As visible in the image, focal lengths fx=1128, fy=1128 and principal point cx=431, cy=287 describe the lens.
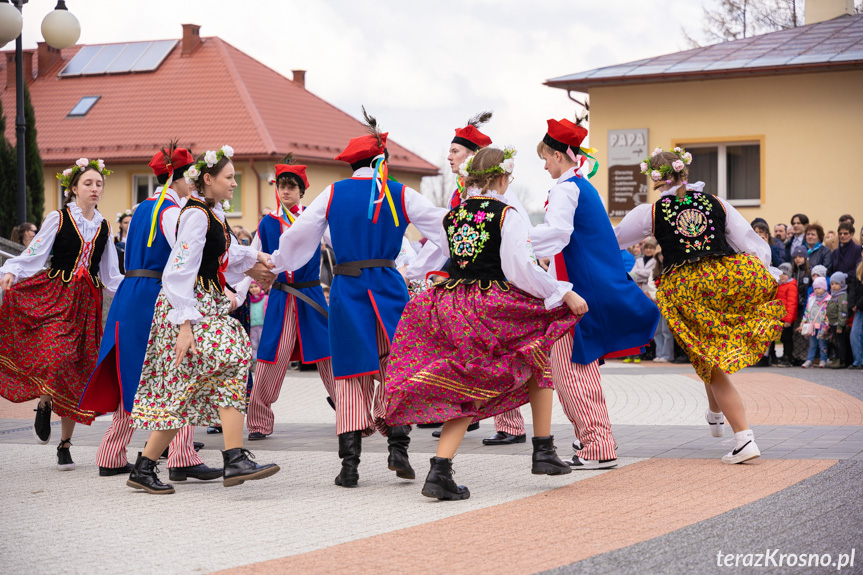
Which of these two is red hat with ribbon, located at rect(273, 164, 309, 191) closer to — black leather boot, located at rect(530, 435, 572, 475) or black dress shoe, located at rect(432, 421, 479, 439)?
black dress shoe, located at rect(432, 421, 479, 439)

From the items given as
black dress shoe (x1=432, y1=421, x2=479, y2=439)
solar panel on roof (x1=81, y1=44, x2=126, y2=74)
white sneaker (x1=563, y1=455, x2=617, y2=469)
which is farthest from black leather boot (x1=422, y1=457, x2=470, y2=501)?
solar panel on roof (x1=81, y1=44, x2=126, y2=74)

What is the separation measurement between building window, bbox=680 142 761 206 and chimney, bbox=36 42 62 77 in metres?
24.9

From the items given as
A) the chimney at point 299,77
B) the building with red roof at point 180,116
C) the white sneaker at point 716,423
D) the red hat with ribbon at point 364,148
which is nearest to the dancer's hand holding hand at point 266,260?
the red hat with ribbon at point 364,148

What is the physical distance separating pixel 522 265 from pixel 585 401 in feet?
4.07

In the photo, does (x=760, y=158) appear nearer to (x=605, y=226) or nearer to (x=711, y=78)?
(x=711, y=78)

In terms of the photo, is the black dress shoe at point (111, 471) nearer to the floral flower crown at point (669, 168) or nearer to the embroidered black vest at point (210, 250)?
the embroidered black vest at point (210, 250)

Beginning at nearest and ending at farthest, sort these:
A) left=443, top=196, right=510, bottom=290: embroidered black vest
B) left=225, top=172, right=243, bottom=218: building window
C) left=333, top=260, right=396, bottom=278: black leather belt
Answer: left=443, top=196, right=510, bottom=290: embroidered black vest, left=333, top=260, right=396, bottom=278: black leather belt, left=225, top=172, right=243, bottom=218: building window

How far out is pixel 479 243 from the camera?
6156 millimetres

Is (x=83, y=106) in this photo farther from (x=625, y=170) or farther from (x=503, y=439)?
(x=503, y=439)

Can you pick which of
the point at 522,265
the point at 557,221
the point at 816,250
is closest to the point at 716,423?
the point at 557,221

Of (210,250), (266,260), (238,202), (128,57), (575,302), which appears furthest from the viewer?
(128,57)

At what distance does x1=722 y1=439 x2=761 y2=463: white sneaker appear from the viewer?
7.00 m

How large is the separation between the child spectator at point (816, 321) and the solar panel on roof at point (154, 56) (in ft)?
86.1

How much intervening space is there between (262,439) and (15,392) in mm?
2054
